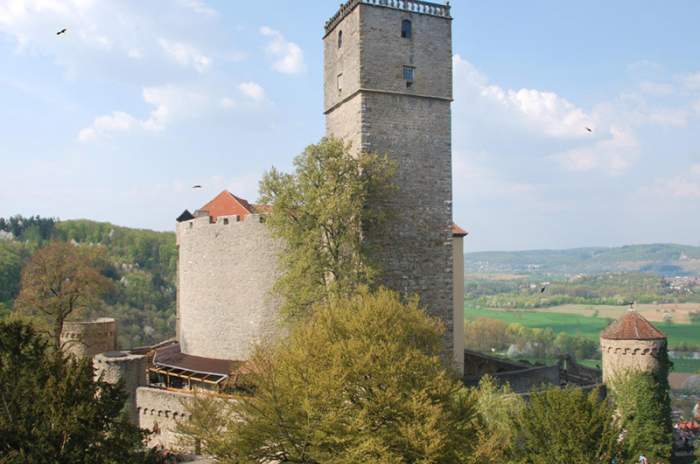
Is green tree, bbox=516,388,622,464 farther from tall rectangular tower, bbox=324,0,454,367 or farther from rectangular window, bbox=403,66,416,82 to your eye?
rectangular window, bbox=403,66,416,82

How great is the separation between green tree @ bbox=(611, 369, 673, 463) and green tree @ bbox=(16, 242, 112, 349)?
22789 millimetres

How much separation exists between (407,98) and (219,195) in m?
10.9

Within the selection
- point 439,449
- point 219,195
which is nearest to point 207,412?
point 439,449

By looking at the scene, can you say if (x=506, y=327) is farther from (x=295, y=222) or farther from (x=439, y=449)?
(x=439, y=449)

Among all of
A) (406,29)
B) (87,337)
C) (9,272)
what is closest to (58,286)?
(87,337)

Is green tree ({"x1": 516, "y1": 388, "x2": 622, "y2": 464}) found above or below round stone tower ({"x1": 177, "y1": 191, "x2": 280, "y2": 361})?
below

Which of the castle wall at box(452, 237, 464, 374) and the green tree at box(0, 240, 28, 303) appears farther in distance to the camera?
the green tree at box(0, 240, 28, 303)

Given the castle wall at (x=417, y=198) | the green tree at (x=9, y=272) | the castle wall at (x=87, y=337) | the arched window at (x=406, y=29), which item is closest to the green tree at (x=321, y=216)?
Result: the castle wall at (x=417, y=198)

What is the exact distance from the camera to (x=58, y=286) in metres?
31.1

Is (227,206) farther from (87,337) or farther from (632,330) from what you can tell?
(632,330)

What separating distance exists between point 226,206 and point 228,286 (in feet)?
15.4

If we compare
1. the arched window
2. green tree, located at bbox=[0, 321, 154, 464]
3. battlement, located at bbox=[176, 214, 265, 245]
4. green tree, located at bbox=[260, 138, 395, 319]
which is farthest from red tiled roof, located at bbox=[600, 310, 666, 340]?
green tree, located at bbox=[0, 321, 154, 464]

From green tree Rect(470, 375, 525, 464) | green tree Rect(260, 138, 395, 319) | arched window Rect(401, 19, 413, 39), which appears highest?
arched window Rect(401, 19, 413, 39)

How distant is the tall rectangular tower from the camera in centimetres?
2220
